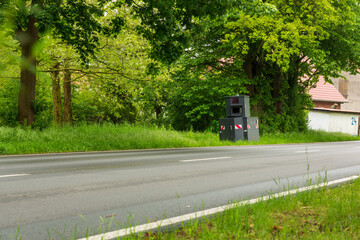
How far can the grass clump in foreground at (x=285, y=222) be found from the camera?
3.79 m

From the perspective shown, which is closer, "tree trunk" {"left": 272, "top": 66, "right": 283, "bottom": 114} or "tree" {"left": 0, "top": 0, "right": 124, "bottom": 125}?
"tree" {"left": 0, "top": 0, "right": 124, "bottom": 125}

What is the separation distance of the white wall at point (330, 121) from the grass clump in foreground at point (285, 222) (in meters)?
43.2

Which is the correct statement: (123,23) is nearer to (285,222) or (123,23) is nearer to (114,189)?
(114,189)

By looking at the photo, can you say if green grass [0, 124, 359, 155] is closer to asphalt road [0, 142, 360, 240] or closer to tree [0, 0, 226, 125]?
tree [0, 0, 226, 125]

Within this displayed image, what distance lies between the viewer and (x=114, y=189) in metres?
6.26

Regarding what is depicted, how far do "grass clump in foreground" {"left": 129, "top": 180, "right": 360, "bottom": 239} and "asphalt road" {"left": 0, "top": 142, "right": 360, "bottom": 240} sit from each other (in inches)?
23.2

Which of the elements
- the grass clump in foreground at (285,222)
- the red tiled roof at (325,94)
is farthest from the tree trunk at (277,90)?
the grass clump in foreground at (285,222)

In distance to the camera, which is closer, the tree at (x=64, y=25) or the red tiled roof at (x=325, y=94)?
the tree at (x=64, y=25)

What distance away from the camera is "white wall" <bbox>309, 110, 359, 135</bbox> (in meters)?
46.4

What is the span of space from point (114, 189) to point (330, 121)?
4439 centimetres

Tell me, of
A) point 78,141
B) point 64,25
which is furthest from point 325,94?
point 64,25

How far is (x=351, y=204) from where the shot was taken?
16.7 feet

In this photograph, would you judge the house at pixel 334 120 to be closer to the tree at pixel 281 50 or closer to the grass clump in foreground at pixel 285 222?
the tree at pixel 281 50

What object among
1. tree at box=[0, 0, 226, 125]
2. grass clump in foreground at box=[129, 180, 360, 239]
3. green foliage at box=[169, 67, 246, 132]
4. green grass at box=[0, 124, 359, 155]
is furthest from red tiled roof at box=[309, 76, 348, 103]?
grass clump in foreground at box=[129, 180, 360, 239]
